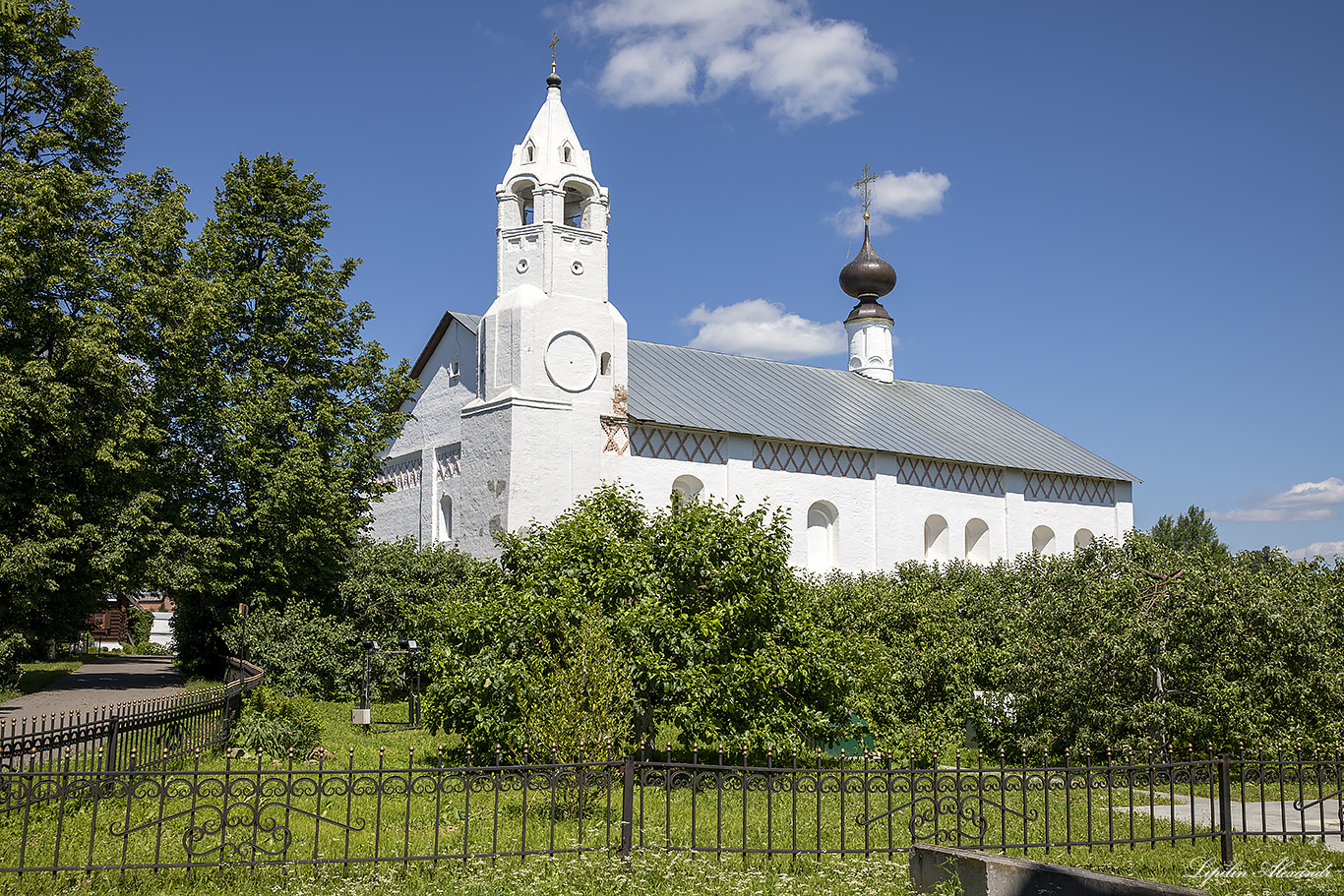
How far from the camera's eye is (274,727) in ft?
44.4

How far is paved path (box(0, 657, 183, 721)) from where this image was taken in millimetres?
16703

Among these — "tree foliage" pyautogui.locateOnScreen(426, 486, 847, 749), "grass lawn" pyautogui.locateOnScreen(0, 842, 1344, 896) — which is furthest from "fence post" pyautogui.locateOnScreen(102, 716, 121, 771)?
"tree foliage" pyautogui.locateOnScreen(426, 486, 847, 749)

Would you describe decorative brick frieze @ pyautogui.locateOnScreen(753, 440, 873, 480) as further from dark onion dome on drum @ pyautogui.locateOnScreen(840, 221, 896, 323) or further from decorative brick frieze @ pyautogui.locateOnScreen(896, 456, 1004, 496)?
dark onion dome on drum @ pyautogui.locateOnScreen(840, 221, 896, 323)

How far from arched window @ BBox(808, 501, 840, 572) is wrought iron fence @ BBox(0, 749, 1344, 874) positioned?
17110 mm

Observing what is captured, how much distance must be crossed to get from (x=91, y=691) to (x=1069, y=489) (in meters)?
29.3

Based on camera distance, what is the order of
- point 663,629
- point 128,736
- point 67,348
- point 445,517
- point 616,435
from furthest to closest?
point 445,517 → point 616,435 → point 67,348 → point 663,629 → point 128,736

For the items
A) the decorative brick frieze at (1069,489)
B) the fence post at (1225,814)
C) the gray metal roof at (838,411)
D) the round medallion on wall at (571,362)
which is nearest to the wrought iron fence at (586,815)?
the fence post at (1225,814)

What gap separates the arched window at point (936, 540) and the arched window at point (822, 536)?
433 cm

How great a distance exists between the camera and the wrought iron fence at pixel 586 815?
7578mm

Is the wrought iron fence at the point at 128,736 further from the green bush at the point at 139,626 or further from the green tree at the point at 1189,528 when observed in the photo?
the green tree at the point at 1189,528

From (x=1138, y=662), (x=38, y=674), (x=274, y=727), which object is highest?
(x=1138, y=662)

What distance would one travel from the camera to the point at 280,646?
63.5 feet

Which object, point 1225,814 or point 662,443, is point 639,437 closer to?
point 662,443

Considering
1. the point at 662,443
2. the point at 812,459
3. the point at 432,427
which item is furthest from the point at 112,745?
the point at 812,459
